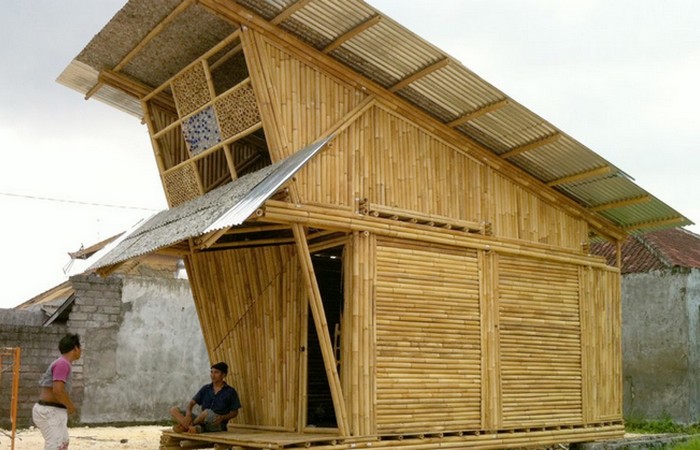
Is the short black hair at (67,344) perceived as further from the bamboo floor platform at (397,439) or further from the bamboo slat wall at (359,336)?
the bamboo slat wall at (359,336)

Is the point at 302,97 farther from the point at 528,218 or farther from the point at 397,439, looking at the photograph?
the point at 397,439

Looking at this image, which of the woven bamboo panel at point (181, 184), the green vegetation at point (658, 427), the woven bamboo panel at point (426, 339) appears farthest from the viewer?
the green vegetation at point (658, 427)

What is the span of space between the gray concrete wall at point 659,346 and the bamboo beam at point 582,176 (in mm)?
6392

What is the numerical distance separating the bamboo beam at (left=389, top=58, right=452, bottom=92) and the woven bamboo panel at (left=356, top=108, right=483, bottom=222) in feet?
1.00

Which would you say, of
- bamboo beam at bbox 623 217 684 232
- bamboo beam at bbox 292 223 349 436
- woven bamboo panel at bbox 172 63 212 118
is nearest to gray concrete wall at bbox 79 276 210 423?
woven bamboo panel at bbox 172 63 212 118

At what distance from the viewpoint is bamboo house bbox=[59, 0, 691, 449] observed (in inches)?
298

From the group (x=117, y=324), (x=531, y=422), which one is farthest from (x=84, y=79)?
(x=531, y=422)

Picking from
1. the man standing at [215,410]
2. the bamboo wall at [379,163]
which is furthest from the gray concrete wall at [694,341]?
the man standing at [215,410]

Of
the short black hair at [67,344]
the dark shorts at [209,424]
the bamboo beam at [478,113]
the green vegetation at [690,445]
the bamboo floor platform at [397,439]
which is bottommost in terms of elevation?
the green vegetation at [690,445]

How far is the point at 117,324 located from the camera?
505 inches

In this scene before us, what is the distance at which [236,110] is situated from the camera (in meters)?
7.97

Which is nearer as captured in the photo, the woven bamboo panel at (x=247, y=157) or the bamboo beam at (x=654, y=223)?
the woven bamboo panel at (x=247, y=157)

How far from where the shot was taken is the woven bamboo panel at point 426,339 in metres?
7.80

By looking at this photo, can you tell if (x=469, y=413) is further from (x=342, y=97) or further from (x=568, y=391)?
(x=342, y=97)
